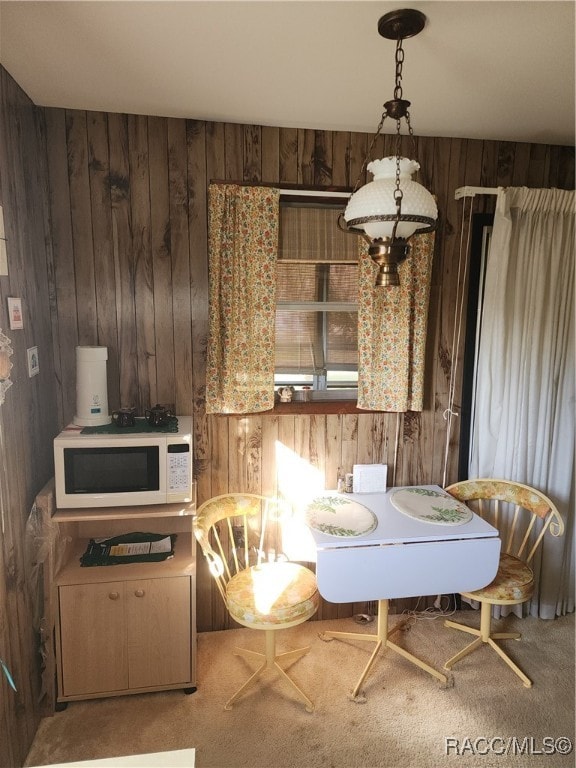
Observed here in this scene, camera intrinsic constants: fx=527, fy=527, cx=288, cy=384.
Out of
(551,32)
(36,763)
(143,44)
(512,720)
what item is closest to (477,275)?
(551,32)

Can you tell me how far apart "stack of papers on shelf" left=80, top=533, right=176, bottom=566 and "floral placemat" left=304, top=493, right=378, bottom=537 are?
0.70m

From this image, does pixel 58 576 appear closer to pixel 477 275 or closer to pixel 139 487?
pixel 139 487

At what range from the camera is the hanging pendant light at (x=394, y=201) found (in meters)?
1.63

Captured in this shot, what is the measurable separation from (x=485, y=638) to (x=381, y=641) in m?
0.56

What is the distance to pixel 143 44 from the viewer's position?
1.84m

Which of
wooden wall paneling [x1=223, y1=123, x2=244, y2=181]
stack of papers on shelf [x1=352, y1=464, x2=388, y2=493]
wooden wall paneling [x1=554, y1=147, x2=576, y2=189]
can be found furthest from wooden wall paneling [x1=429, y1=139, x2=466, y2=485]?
wooden wall paneling [x1=223, y1=123, x2=244, y2=181]

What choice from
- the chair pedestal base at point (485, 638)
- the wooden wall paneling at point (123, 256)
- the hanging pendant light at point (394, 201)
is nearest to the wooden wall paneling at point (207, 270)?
the wooden wall paneling at point (123, 256)

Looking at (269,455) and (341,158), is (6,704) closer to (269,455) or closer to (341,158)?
(269,455)

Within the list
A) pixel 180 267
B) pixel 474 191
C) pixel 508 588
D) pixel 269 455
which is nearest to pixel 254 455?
pixel 269 455

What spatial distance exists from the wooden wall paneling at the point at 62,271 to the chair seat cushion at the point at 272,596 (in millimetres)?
1195

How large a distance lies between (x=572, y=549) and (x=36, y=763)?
2904 millimetres

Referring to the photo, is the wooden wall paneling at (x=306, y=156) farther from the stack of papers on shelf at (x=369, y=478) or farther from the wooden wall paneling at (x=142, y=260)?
the stack of papers on shelf at (x=369, y=478)

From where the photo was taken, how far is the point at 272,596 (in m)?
2.40

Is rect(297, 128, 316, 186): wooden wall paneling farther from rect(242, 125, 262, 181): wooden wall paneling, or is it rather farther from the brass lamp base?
the brass lamp base
